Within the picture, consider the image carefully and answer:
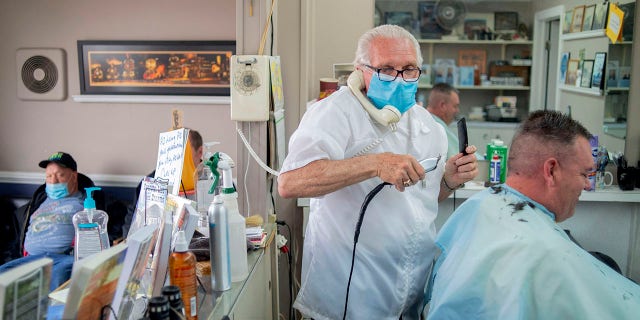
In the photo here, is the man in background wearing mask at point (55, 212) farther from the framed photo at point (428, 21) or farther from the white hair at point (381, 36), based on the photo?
the framed photo at point (428, 21)

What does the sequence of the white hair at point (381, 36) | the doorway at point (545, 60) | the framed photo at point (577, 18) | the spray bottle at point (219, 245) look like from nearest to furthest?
the spray bottle at point (219, 245) → the white hair at point (381, 36) → the framed photo at point (577, 18) → the doorway at point (545, 60)

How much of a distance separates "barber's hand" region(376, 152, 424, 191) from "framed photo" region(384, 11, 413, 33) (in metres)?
5.24

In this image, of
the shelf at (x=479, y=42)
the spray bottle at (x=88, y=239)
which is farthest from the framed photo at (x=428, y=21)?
the spray bottle at (x=88, y=239)

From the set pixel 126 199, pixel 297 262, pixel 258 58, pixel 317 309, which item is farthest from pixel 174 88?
pixel 317 309

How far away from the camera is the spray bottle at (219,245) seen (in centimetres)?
144

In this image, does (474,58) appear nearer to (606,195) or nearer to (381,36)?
(606,195)

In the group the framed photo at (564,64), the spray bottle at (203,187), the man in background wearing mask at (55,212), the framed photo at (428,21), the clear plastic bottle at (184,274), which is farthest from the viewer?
the framed photo at (428,21)

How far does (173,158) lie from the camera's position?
1.76 m

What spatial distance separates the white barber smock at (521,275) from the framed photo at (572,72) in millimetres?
3585

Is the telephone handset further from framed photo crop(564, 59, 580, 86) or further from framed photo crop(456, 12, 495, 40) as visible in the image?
framed photo crop(456, 12, 495, 40)

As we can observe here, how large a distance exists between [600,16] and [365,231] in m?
3.49

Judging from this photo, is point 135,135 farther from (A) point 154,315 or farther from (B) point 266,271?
(A) point 154,315

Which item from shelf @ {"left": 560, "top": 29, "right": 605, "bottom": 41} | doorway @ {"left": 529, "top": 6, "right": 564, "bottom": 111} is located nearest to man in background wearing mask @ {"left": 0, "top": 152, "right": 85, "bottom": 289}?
shelf @ {"left": 560, "top": 29, "right": 605, "bottom": 41}

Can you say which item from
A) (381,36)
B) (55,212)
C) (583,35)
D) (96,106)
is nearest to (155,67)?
(96,106)
